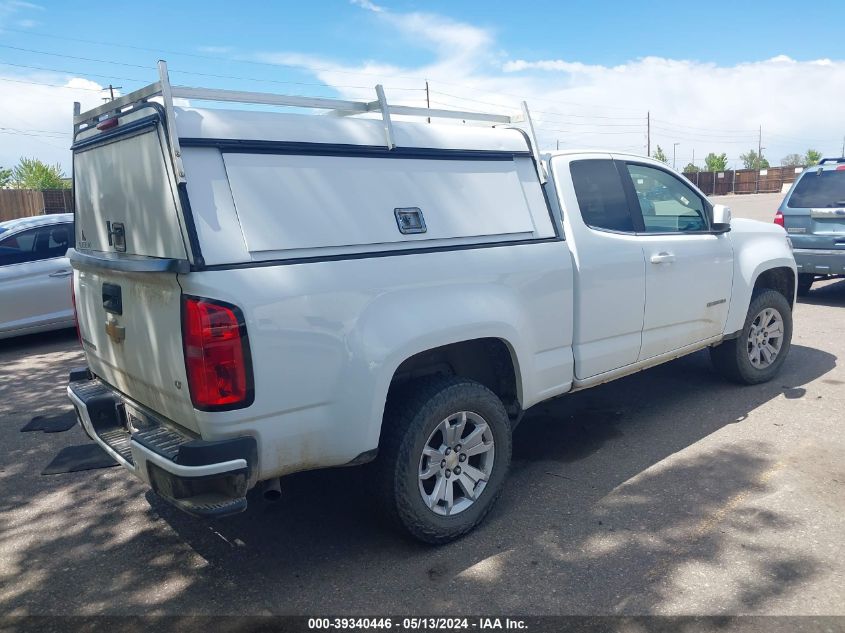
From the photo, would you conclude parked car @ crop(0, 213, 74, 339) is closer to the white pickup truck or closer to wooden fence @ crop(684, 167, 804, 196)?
the white pickup truck

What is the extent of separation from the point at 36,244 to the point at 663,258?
287 inches

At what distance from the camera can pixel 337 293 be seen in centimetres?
304

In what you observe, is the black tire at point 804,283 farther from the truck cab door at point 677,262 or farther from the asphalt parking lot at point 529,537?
the truck cab door at point 677,262

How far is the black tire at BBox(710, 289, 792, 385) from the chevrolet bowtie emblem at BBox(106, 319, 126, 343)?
4.64m

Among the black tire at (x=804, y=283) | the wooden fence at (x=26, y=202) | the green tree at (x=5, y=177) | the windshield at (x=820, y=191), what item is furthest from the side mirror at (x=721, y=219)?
the green tree at (x=5, y=177)

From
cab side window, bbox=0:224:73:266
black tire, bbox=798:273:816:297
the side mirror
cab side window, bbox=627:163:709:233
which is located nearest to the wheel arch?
the side mirror

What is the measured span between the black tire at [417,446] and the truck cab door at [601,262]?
3.10ft

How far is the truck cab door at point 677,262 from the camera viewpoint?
4738 millimetres

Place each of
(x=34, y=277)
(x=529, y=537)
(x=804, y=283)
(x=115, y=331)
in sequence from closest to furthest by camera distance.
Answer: (x=115, y=331)
(x=529, y=537)
(x=34, y=277)
(x=804, y=283)

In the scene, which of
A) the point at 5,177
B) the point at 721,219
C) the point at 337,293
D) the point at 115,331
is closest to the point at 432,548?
the point at 337,293

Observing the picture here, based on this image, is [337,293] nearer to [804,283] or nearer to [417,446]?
[417,446]

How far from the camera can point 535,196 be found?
4.10 m

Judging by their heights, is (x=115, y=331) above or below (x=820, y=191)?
below

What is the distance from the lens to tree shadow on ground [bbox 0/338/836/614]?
315 centimetres
